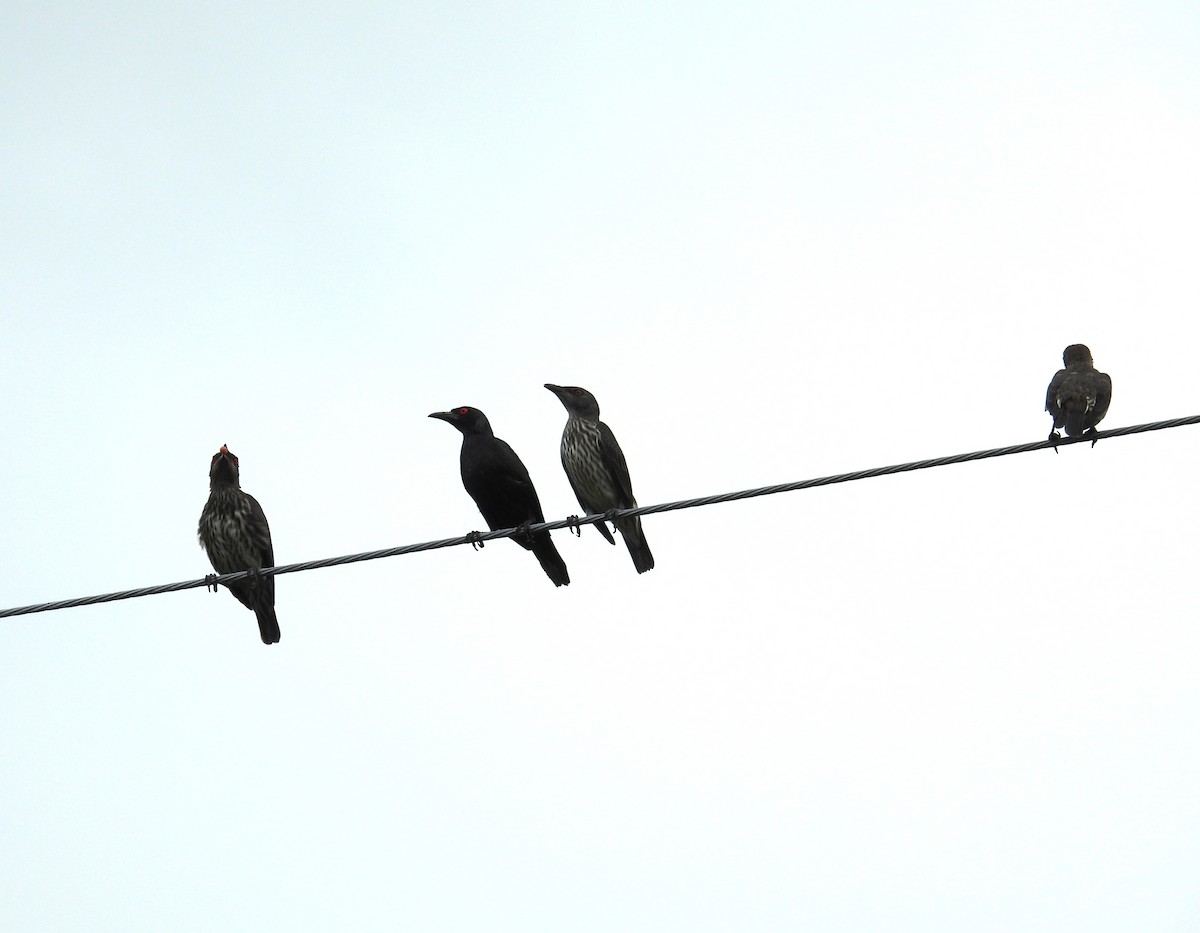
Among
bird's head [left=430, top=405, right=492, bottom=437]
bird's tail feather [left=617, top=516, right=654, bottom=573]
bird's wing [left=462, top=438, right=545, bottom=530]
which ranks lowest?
bird's tail feather [left=617, top=516, right=654, bottom=573]

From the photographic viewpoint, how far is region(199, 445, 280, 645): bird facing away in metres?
10.1

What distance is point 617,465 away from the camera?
10461 millimetres

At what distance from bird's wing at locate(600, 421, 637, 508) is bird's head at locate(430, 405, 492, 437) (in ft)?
2.85

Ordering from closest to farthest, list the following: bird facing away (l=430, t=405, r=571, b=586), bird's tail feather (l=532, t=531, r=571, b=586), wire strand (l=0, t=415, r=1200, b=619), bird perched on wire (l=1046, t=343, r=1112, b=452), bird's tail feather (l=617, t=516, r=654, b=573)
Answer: wire strand (l=0, t=415, r=1200, b=619) < bird perched on wire (l=1046, t=343, r=1112, b=452) < bird's tail feather (l=532, t=531, r=571, b=586) < bird facing away (l=430, t=405, r=571, b=586) < bird's tail feather (l=617, t=516, r=654, b=573)

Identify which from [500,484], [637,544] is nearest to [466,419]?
[500,484]

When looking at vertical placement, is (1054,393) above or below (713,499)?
above

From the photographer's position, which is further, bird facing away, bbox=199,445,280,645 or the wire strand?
bird facing away, bbox=199,445,280,645

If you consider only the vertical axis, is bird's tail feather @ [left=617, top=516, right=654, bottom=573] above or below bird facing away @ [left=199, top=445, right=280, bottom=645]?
above

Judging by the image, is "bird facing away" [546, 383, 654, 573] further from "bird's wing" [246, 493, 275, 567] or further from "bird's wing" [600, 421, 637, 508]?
"bird's wing" [246, 493, 275, 567]

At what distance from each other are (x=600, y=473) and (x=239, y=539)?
2.64m

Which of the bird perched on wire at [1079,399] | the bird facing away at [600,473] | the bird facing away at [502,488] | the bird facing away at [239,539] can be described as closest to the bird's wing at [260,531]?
the bird facing away at [239,539]

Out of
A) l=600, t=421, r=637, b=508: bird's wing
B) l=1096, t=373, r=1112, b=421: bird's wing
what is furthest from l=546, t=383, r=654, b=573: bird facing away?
l=1096, t=373, r=1112, b=421: bird's wing

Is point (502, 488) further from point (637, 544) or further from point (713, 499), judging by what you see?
point (713, 499)

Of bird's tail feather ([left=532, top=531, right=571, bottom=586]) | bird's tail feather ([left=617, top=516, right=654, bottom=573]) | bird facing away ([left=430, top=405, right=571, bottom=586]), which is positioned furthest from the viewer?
bird's tail feather ([left=617, top=516, right=654, bottom=573])
